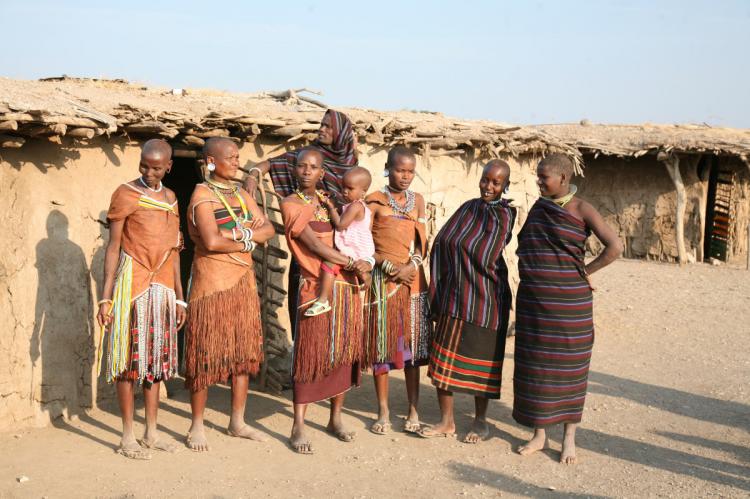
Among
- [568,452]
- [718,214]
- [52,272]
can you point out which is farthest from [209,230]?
[718,214]

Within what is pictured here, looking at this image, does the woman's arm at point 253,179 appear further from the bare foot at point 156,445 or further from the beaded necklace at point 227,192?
the bare foot at point 156,445

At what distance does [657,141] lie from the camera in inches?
585

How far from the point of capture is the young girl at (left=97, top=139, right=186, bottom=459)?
4.43m

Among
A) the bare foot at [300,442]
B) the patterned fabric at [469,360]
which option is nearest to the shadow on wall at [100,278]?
the bare foot at [300,442]

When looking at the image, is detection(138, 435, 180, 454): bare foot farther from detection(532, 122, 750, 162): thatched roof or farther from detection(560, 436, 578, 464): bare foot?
detection(532, 122, 750, 162): thatched roof

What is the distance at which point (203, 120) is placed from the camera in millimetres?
5660

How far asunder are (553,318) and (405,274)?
37.6 inches

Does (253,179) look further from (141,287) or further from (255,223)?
(141,287)

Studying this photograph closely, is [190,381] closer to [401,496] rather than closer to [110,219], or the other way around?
[110,219]

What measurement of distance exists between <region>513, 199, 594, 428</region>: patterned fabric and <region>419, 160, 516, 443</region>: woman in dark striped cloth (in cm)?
18

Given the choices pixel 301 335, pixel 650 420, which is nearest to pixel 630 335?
pixel 650 420

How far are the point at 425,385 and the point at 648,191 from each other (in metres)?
10.7

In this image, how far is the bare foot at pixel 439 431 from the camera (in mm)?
5094

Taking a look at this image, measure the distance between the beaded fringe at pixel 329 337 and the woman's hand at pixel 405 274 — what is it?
0.28 metres
